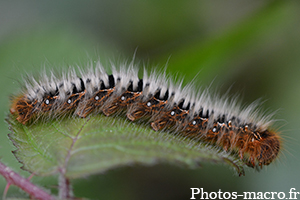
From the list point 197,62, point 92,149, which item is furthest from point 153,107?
point 92,149

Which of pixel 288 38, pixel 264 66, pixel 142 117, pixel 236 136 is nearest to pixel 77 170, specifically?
pixel 142 117

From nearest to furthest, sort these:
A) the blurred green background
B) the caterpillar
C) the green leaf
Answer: the green leaf
the caterpillar
the blurred green background

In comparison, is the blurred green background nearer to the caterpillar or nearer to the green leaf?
the caterpillar

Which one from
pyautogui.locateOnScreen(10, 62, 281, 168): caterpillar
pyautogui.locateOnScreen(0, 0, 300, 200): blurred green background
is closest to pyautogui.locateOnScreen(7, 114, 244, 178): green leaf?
pyautogui.locateOnScreen(10, 62, 281, 168): caterpillar

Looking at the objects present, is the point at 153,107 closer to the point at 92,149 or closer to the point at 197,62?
the point at 197,62

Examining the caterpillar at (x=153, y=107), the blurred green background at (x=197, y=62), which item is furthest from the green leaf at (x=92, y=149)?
the blurred green background at (x=197, y=62)

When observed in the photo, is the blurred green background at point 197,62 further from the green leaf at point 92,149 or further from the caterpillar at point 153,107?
the green leaf at point 92,149

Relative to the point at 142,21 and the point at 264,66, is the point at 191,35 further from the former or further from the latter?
the point at 264,66
